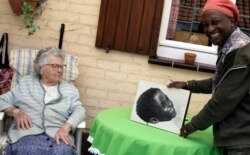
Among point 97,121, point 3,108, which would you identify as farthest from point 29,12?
point 97,121

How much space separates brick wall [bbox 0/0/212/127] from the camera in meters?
3.74

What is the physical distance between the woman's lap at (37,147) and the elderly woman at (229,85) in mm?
987

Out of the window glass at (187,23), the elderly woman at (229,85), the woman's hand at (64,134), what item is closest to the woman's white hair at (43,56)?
the woman's hand at (64,134)

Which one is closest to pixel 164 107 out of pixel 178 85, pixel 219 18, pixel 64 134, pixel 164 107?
pixel 164 107

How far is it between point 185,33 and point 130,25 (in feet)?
1.75

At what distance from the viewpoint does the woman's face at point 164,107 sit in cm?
248

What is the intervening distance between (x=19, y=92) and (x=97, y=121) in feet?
2.63

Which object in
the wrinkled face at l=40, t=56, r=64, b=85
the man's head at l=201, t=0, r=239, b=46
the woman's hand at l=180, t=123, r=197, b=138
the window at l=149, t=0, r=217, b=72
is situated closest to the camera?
the man's head at l=201, t=0, r=239, b=46

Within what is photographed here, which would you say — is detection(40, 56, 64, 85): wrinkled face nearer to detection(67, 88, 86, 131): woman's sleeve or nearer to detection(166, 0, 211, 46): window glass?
detection(67, 88, 86, 131): woman's sleeve

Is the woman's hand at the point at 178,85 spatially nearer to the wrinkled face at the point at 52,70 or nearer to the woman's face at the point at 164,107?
the woman's face at the point at 164,107

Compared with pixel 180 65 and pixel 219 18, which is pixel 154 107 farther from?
pixel 180 65

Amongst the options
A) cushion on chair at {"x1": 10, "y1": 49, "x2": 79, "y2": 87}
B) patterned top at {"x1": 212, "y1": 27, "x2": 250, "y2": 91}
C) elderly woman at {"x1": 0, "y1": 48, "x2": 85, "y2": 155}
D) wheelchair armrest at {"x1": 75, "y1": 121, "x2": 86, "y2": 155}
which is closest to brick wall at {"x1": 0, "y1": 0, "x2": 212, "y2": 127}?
cushion on chair at {"x1": 10, "y1": 49, "x2": 79, "y2": 87}

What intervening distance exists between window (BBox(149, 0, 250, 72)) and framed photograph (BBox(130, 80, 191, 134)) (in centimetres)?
120

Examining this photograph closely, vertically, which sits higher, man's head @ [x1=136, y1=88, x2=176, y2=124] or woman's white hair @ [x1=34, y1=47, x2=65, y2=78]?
woman's white hair @ [x1=34, y1=47, x2=65, y2=78]
